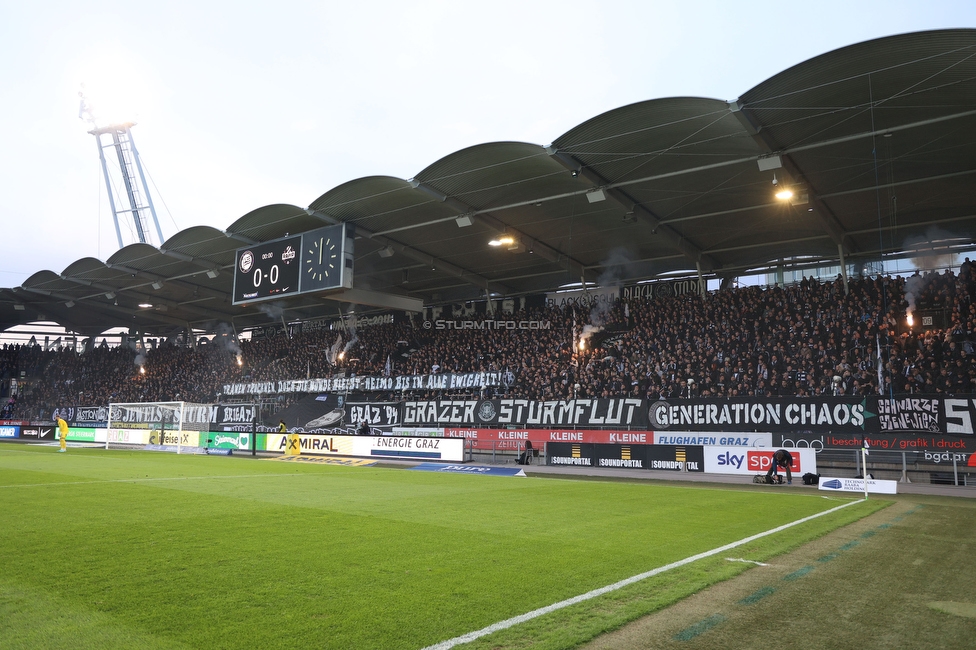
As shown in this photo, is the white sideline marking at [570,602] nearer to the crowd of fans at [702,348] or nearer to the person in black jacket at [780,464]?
the person in black jacket at [780,464]

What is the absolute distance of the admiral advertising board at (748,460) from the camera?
19172 millimetres

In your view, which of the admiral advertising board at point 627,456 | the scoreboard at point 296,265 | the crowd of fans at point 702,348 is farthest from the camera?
A: the scoreboard at point 296,265

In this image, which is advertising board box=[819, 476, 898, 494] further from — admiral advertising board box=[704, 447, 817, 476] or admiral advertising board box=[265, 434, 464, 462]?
admiral advertising board box=[265, 434, 464, 462]

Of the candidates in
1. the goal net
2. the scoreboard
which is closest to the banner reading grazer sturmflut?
the scoreboard

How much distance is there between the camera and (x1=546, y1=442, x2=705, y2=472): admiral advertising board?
70.3ft

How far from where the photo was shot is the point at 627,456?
22.9 meters

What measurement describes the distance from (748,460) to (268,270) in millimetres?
21360

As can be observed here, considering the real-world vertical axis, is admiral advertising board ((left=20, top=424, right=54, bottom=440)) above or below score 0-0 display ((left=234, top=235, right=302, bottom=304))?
below

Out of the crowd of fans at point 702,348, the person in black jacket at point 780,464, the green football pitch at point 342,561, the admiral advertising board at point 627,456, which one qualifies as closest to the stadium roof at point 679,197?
the crowd of fans at point 702,348

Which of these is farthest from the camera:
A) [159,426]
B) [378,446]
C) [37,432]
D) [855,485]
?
[37,432]

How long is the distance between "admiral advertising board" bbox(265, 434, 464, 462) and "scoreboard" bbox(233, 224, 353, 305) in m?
6.81

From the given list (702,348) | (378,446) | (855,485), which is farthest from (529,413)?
(855,485)

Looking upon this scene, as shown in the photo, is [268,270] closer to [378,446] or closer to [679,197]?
[378,446]

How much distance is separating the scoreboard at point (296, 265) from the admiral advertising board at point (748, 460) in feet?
51.4
